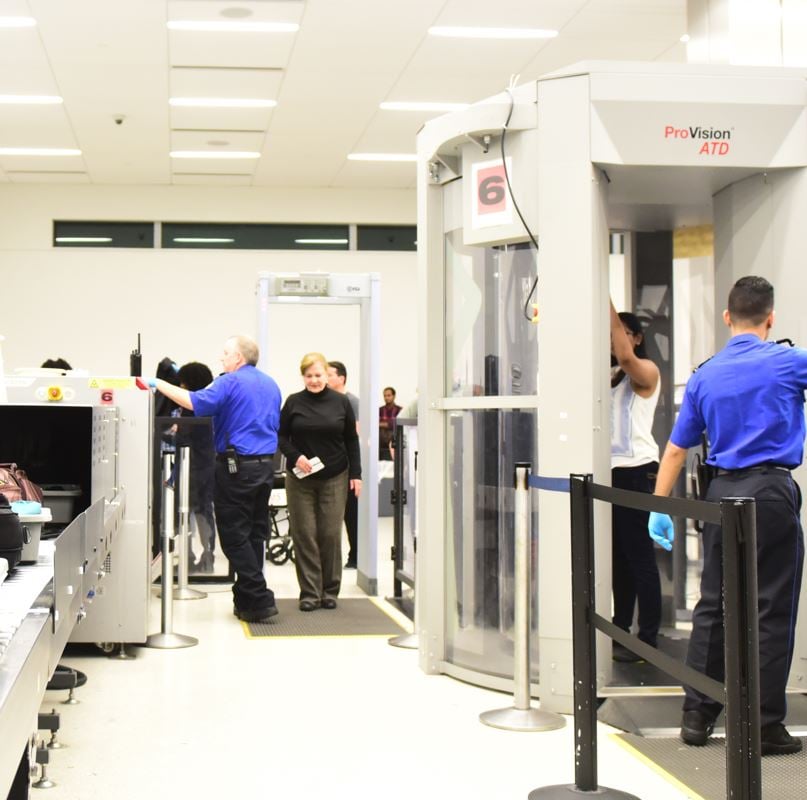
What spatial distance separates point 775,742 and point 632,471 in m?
1.74

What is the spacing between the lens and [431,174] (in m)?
→ 4.91

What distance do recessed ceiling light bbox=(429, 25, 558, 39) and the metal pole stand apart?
5.88 m

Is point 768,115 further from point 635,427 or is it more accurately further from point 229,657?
point 229,657

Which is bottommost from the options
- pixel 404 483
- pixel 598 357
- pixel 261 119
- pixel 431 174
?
pixel 404 483

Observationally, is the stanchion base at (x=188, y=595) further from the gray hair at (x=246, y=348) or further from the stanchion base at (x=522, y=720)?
the stanchion base at (x=522, y=720)

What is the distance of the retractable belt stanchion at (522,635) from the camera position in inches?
157

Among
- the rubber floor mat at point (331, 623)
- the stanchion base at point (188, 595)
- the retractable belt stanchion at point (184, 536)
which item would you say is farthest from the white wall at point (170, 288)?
the rubber floor mat at point (331, 623)

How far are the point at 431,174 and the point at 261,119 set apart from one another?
20.7 feet

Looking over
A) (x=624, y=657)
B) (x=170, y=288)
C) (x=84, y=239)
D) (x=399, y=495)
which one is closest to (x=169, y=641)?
(x=399, y=495)

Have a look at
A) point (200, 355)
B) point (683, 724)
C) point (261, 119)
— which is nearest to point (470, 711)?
point (683, 724)

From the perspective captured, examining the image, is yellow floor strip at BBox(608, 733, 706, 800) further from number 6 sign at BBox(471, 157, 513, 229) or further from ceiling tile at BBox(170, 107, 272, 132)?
ceiling tile at BBox(170, 107, 272, 132)

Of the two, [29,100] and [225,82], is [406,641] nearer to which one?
[225,82]

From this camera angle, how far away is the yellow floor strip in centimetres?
330

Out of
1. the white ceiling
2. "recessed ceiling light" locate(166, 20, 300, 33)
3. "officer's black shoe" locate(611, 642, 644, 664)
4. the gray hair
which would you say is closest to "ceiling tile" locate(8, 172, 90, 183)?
the white ceiling
